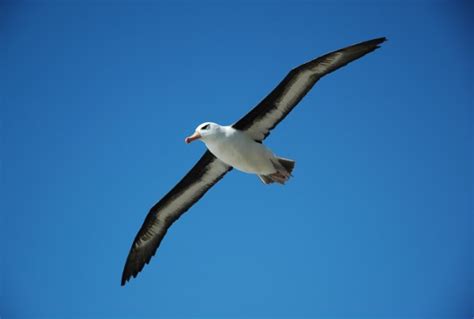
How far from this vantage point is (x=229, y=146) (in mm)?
12281

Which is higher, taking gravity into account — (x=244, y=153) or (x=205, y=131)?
(x=205, y=131)

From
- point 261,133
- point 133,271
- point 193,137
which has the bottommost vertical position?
point 133,271

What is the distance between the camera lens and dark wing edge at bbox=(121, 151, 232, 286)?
13719mm

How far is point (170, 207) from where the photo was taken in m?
14.3

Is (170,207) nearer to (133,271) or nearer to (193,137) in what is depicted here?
(133,271)

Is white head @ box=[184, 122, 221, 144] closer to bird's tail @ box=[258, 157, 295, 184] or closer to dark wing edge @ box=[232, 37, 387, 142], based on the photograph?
dark wing edge @ box=[232, 37, 387, 142]

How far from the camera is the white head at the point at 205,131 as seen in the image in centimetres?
1234

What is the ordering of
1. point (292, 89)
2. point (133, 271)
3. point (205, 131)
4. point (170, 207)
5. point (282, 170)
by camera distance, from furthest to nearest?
point (133, 271)
point (170, 207)
point (282, 170)
point (205, 131)
point (292, 89)

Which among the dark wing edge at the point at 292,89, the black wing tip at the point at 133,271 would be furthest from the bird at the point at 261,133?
the black wing tip at the point at 133,271

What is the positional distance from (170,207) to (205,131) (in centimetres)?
264

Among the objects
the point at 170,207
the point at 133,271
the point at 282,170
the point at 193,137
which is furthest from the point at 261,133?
the point at 133,271

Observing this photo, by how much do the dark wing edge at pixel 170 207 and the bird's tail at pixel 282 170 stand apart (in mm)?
1349

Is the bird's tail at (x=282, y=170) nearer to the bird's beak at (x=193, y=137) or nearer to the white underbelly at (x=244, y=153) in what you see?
the white underbelly at (x=244, y=153)

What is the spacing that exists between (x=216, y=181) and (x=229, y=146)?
1783 mm
